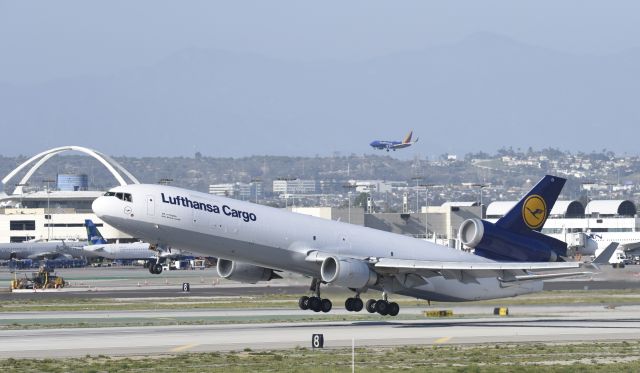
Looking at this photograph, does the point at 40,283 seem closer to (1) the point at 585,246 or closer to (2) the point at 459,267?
(2) the point at 459,267

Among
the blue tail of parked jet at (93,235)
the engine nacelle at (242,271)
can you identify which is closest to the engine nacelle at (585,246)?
the blue tail of parked jet at (93,235)

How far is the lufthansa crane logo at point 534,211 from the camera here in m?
64.5

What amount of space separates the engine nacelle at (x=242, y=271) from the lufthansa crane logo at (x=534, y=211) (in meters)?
13.9

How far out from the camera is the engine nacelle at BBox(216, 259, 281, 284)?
61656 millimetres

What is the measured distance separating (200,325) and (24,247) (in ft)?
447

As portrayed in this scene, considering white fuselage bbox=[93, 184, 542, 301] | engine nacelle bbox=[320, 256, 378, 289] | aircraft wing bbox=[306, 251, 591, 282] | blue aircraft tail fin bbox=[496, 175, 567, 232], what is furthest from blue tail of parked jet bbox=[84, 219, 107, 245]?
engine nacelle bbox=[320, 256, 378, 289]

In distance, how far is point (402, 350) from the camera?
47.5m

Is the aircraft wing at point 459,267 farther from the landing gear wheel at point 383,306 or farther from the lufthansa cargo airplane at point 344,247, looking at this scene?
the landing gear wheel at point 383,306

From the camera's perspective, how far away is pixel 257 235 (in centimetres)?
5834

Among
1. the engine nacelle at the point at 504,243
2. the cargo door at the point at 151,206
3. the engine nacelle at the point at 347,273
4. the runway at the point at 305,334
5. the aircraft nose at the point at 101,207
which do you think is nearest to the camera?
the runway at the point at 305,334

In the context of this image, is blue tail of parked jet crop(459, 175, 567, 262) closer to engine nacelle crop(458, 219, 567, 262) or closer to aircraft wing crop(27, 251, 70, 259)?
engine nacelle crop(458, 219, 567, 262)

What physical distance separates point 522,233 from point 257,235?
1495 cm

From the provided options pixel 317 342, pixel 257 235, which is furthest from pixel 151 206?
pixel 317 342

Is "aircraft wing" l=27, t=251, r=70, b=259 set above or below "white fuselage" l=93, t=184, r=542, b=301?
below
